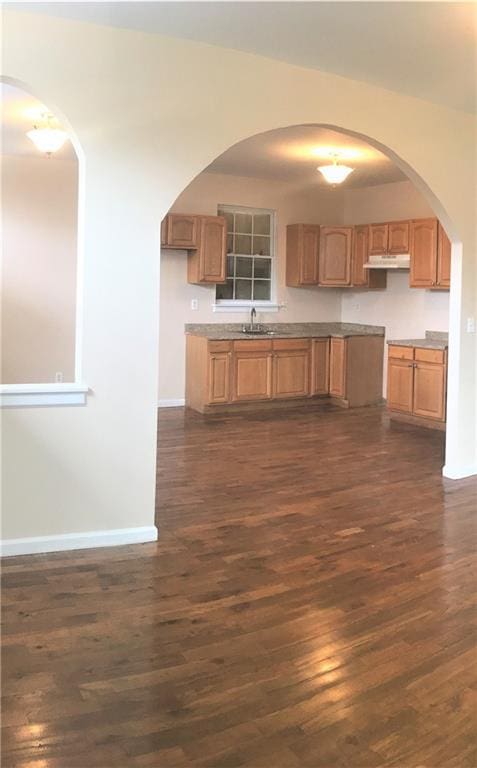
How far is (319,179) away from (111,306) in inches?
205

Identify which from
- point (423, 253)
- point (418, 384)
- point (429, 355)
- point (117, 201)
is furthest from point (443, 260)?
point (117, 201)

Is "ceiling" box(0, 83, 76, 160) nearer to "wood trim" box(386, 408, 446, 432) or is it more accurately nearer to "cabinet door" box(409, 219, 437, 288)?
"cabinet door" box(409, 219, 437, 288)

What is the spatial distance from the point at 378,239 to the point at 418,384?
77.3 inches

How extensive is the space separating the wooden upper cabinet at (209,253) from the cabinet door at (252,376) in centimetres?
96

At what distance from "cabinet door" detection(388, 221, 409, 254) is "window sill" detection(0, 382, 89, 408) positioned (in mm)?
5194

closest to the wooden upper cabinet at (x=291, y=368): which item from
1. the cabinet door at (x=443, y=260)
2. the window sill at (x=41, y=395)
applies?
the cabinet door at (x=443, y=260)

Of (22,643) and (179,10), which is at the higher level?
(179,10)

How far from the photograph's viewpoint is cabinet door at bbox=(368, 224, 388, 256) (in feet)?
26.5

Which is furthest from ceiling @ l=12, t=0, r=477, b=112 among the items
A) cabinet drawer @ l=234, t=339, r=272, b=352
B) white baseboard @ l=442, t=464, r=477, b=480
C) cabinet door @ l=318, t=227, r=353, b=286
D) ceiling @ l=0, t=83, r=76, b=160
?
cabinet door @ l=318, t=227, r=353, b=286

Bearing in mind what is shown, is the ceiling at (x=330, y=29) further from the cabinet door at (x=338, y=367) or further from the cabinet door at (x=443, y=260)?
the cabinet door at (x=338, y=367)

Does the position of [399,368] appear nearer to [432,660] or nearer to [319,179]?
[319,179]

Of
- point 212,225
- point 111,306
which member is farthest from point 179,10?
point 212,225

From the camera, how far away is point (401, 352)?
7.47 meters

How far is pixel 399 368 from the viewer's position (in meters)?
7.50
